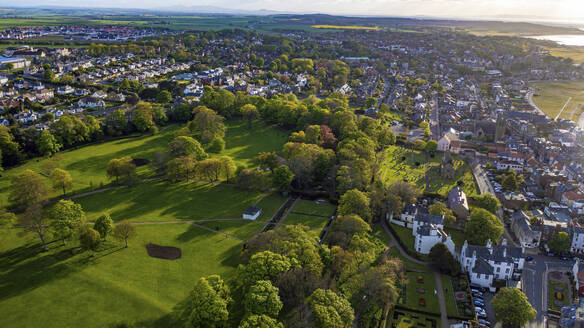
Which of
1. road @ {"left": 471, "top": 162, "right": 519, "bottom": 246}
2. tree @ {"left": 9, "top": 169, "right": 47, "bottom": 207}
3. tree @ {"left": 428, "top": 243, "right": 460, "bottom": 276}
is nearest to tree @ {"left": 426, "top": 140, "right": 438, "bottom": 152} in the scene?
road @ {"left": 471, "top": 162, "right": 519, "bottom": 246}

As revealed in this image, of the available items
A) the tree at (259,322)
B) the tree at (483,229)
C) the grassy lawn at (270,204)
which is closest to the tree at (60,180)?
the grassy lawn at (270,204)

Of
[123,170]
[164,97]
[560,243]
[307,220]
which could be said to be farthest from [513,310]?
[164,97]

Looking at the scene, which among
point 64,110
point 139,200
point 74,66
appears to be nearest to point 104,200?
point 139,200

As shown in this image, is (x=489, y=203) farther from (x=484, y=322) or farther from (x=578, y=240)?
(x=484, y=322)

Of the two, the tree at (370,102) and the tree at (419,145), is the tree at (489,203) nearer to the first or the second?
the tree at (419,145)

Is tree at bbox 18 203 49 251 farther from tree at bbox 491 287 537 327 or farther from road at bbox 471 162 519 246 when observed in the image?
road at bbox 471 162 519 246
